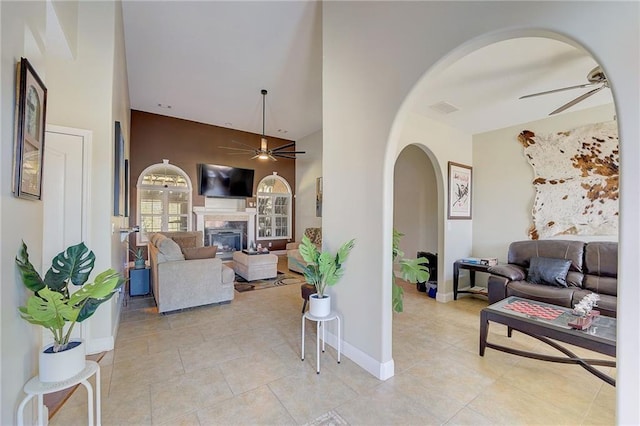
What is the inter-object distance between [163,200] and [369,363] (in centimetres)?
671

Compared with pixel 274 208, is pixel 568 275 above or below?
below

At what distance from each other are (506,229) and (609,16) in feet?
13.0

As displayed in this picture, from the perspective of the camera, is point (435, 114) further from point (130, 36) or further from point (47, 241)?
point (47, 241)

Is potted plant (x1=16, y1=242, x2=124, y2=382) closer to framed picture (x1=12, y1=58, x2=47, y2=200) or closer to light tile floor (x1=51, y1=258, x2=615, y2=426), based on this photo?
framed picture (x1=12, y1=58, x2=47, y2=200)

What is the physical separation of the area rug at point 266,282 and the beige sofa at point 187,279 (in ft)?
2.72

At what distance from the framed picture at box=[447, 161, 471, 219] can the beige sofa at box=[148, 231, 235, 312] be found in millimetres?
3759

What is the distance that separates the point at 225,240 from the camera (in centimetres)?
795

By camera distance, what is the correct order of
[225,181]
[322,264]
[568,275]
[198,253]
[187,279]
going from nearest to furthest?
[322,264], [568,275], [187,279], [198,253], [225,181]

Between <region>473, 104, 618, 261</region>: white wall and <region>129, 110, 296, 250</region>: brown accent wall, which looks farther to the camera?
<region>129, 110, 296, 250</region>: brown accent wall

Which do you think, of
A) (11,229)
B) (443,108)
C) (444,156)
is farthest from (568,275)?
(11,229)

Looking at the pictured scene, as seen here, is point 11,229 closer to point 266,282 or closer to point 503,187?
point 266,282

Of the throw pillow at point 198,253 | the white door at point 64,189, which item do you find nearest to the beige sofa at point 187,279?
the throw pillow at point 198,253

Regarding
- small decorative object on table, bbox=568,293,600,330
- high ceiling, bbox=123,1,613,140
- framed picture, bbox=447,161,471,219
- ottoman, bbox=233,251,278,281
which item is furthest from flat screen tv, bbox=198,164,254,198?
small decorative object on table, bbox=568,293,600,330

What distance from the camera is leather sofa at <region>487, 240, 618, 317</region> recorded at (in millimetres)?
3193
